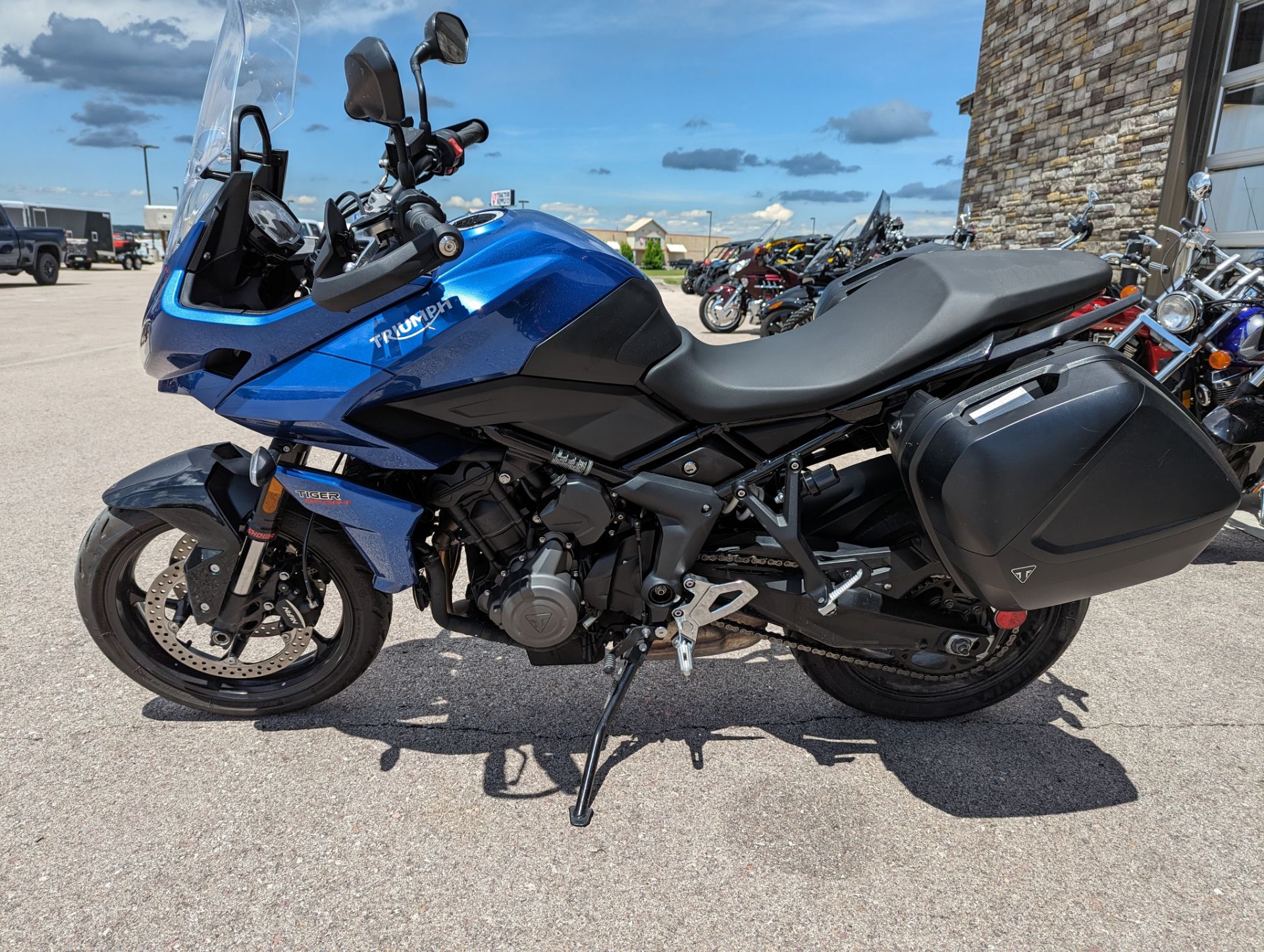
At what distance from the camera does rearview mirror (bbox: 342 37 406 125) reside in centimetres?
167

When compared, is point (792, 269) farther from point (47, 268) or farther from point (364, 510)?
point (47, 268)

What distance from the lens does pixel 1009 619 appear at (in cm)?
224

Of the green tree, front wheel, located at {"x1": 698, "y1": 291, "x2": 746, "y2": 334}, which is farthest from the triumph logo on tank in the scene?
the green tree

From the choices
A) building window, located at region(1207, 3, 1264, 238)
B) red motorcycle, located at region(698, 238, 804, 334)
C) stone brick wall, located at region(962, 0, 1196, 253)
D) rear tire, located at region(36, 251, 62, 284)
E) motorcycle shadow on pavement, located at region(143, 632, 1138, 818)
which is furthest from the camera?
rear tire, located at region(36, 251, 62, 284)

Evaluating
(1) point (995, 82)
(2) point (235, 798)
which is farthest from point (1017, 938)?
(1) point (995, 82)

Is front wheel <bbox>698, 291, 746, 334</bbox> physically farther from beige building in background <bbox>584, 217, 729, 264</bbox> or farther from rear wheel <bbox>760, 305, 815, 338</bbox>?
beige building in background <bbox>584, 217, 729, 264</bbox>

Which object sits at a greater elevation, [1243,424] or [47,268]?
[47,268]

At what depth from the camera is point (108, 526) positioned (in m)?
2.31

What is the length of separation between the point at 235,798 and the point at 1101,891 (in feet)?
7.25

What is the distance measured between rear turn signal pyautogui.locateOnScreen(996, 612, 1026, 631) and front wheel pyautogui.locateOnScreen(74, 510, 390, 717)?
173cm

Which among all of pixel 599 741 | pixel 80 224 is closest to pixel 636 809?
pixel 599 741

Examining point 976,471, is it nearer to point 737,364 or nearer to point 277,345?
point 737,364

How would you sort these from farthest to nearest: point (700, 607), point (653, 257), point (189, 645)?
point (653, 257) < point (189, 645) < point (700, 607)

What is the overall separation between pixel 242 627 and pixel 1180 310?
4118mm
